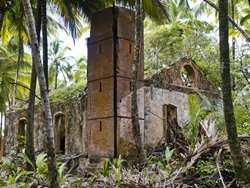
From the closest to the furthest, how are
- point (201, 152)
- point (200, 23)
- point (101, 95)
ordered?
point (201, 152) < point (101, 95) < point (200, 23)

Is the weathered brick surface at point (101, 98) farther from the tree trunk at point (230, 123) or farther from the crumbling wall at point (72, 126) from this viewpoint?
the tree trunk at point (230, 123)

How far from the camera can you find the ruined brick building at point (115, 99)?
11.3 meters

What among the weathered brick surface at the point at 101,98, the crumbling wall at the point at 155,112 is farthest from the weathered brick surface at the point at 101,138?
the crumbling wall at the point at 155,112

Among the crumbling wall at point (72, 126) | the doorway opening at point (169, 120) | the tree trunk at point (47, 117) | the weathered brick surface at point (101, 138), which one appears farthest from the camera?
the crumbling wall at point (72, 126)

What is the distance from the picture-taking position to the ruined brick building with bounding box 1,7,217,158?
1129 cm

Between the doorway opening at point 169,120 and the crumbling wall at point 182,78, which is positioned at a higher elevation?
the crumbling wall at point 182,78

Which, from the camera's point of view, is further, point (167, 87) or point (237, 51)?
point (237, 51)

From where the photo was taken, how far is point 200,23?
942 inches

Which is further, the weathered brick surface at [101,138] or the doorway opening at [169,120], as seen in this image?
the doorway opening at [169,120]

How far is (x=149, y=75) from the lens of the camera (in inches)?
555

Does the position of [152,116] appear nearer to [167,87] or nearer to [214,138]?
[167,87]

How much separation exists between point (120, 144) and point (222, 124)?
3.19 m

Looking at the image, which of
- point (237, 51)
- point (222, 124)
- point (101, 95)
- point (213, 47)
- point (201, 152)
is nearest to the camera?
point (201, 152)

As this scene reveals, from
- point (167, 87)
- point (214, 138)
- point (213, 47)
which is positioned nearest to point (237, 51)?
point (213, 47)
